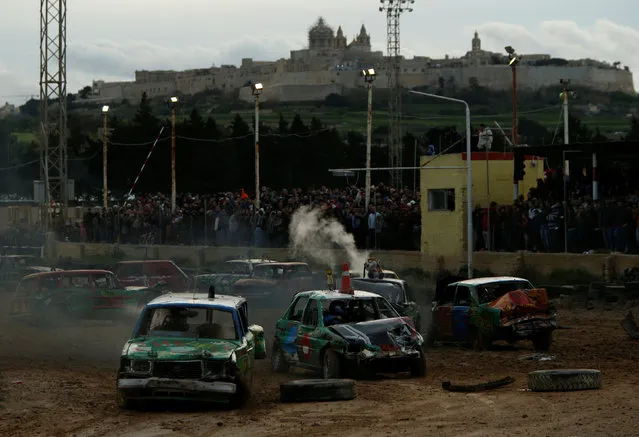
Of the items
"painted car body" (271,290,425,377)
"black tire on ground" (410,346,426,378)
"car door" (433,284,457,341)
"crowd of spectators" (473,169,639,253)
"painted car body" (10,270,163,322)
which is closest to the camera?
"painted car body" (271,290,425,377)

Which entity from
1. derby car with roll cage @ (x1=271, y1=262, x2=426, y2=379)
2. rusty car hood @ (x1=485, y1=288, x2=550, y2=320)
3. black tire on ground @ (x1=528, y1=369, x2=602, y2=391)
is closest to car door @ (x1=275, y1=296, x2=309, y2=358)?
derby car with roll cage @ (x1=271, y1=262, x2=426, y2=379)

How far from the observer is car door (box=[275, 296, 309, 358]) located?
66.1ft

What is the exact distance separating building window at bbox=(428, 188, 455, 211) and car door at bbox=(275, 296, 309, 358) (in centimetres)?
2350

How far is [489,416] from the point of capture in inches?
585

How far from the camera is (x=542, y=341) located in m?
23.4

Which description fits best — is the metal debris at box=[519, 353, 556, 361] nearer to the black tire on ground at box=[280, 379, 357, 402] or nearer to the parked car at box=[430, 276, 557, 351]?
the parked car at box=[430, 276, 557, 351]

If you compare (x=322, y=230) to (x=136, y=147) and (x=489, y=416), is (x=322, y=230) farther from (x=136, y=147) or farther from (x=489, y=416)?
(x=136, y=147)

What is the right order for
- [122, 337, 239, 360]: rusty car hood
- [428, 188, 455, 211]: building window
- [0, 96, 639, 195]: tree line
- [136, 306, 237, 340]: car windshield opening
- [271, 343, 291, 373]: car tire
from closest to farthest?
[122, 337, 239, 360]: rusty car hood < [136, 306, 237, 340]: car windshield opening < [271, 343, 291, 373]: car tire < [428, 188, 455, 211]: building window < [0, 96, 639, 195]: tree line

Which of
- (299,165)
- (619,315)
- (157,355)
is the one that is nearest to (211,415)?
(157,355)

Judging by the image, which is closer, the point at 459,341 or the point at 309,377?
the point at 309,377

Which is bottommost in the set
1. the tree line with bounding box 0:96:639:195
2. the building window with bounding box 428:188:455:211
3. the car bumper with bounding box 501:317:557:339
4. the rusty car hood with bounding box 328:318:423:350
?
the car bumper with bounding box 501:317:557:339

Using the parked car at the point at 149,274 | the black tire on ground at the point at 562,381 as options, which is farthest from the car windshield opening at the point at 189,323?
the parked car at the point at 149,274

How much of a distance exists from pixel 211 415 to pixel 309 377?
4.72m

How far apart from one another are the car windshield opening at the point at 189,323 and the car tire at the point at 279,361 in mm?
3731
